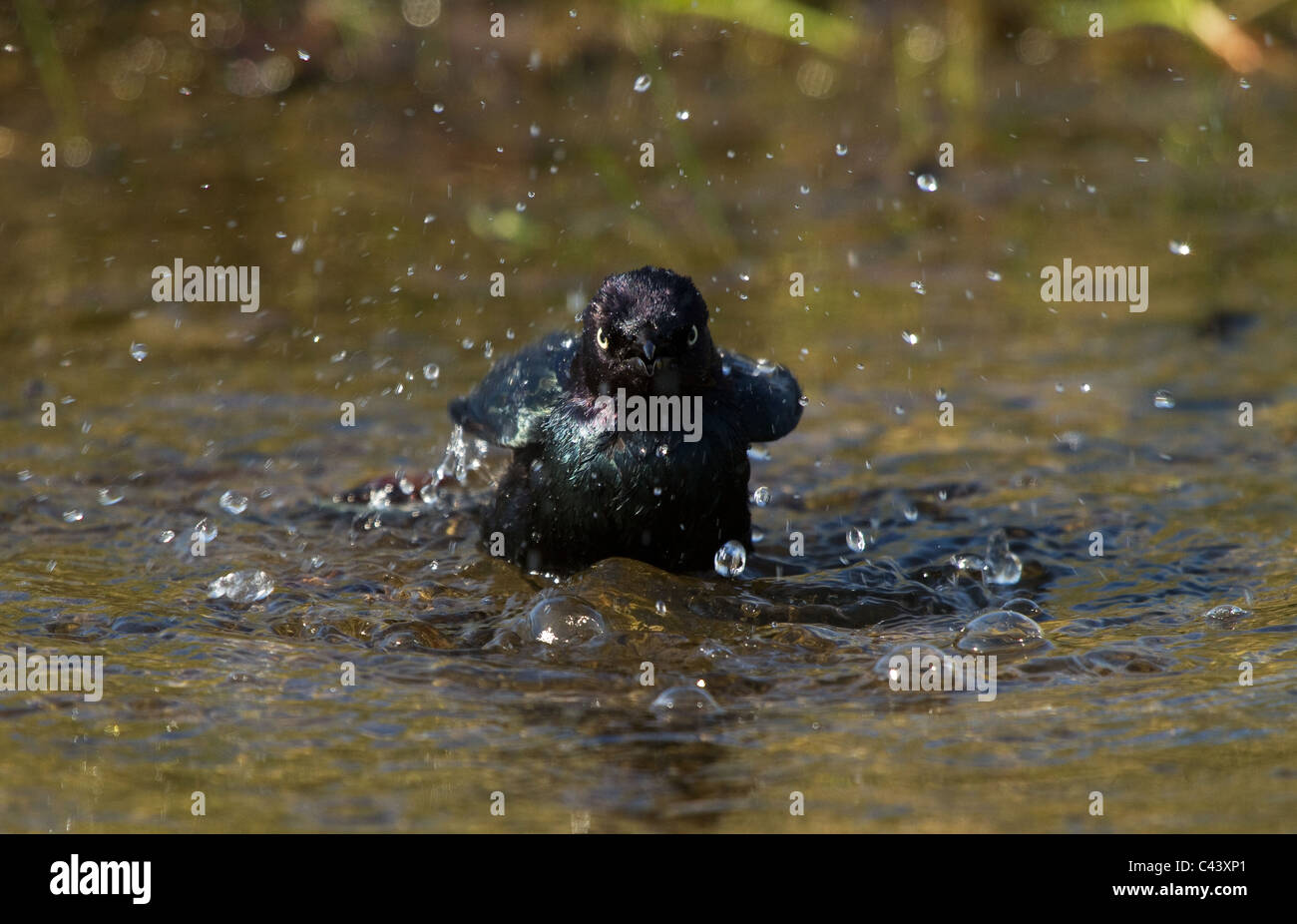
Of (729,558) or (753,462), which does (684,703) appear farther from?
(753,462)

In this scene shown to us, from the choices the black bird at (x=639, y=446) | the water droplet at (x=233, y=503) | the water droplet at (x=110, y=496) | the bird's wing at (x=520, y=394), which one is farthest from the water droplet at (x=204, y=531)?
the black bird at (x=639, y=446)

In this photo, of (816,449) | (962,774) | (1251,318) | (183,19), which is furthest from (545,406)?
(183,19)

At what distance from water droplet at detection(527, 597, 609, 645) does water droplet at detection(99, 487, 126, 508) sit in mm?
2139

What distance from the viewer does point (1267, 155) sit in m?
10.9

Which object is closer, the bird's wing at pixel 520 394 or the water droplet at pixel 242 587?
the water droplet at pixel 242 587

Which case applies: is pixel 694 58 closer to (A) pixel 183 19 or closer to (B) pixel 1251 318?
(A) pixel 183 19

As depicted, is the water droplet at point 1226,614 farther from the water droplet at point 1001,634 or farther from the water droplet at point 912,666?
the water droplet at point 912,666

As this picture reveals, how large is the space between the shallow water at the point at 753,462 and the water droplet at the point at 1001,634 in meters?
0.05

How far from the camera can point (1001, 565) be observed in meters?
5.99

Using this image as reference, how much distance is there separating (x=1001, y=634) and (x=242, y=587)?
8.13 ft

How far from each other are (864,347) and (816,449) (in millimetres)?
1190

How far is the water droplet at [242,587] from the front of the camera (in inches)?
216

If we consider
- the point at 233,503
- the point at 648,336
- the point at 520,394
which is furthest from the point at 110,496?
the point at 648,336

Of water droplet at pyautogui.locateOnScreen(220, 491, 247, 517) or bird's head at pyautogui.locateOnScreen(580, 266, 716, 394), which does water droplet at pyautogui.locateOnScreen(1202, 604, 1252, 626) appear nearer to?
bird's head at pyautogui.locateOnScreen(580, 266, 716, 394)
